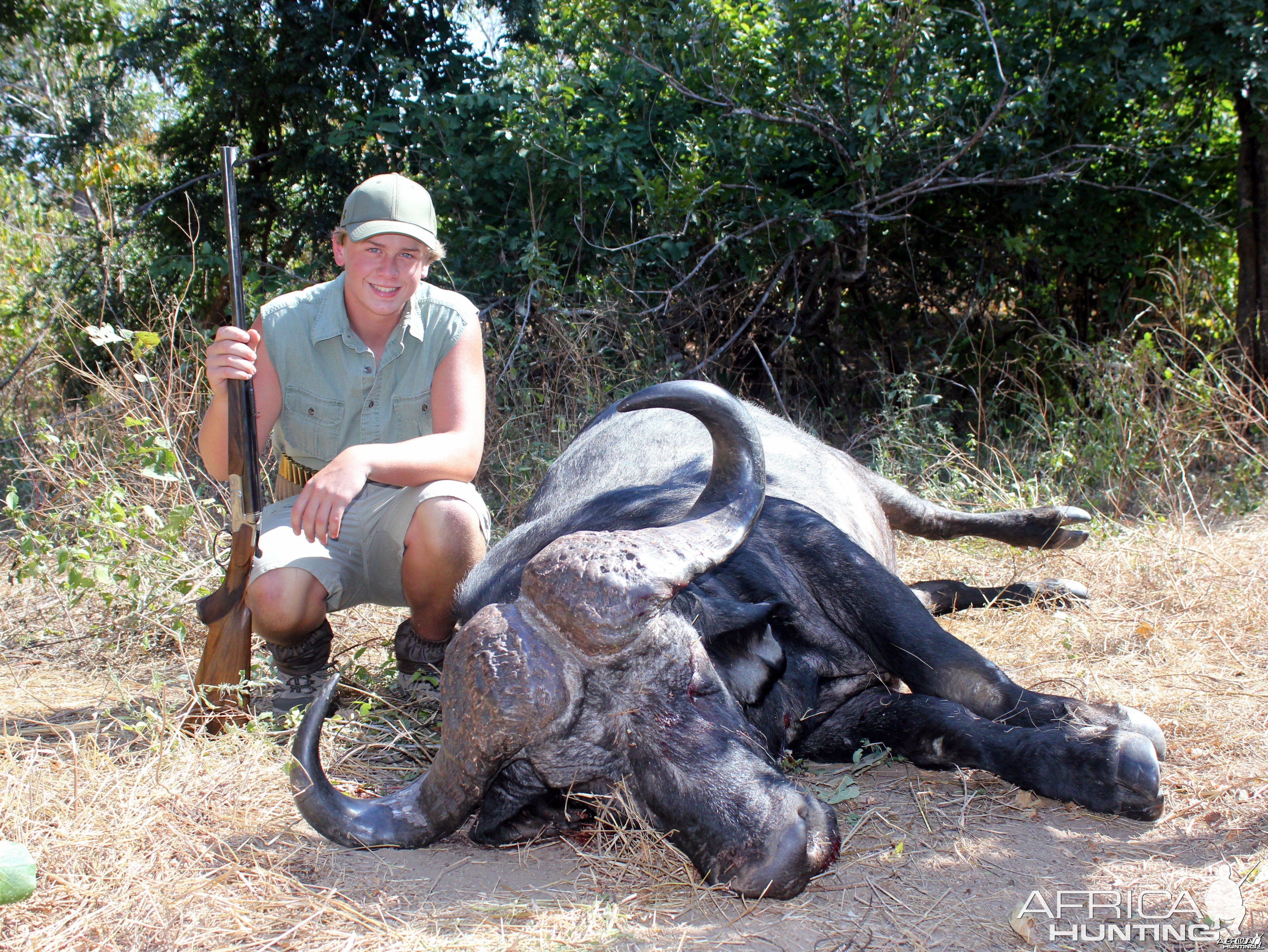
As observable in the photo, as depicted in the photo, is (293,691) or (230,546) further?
(230,546)

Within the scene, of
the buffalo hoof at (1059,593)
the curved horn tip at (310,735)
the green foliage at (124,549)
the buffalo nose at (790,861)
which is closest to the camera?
the buffalo nose at (790,861)

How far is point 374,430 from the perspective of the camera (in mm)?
3725

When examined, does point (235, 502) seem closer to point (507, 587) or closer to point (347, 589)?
point (347, 589)

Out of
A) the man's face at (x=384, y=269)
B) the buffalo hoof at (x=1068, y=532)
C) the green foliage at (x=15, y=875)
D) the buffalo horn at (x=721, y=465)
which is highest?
the man's face at (x=384, y=269)

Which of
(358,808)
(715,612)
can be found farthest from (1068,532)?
(358,808)

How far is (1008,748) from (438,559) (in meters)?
1.89

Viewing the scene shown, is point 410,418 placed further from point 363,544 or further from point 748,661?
point 748,661

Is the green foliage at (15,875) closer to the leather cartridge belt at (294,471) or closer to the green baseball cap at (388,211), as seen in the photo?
the leather cartridge belt at (294,471)

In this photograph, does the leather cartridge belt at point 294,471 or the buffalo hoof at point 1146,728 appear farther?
the leather cartridge belt at point 294,471

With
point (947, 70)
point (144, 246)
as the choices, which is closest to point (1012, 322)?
point (947, 70)

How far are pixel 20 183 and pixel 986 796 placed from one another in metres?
12.2

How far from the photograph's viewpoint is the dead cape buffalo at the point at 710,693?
2.23m

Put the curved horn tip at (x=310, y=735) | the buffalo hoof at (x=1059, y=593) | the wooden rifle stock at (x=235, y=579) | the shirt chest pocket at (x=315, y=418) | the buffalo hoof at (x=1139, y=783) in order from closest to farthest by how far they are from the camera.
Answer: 1. the curved horn tip at (x=310, y=735)
2. the buffalo hoof at (x=1139, y=783)
3. the wooden rifle stock at (x=235, y=579)
4. the shirt chest pocket at (x=315, y=418)
5. the buffalo hoof at (x=1059, y=593)

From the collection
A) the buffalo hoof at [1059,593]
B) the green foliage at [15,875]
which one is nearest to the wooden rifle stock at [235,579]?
the green foliage at [15,875]
